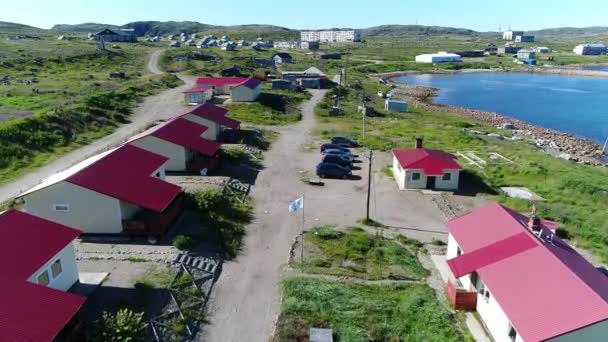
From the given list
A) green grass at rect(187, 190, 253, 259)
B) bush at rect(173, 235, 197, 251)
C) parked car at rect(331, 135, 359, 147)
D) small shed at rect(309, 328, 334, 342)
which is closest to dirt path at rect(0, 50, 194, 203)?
green grass at rect(187, 190, 253, 259)

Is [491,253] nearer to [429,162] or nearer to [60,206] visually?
[429,162]

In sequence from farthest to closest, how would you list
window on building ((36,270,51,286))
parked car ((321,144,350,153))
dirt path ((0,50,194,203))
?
parked car ((321,144,350,153)), dirt path ((0,50,194,203)), window on building ((36,270,51,286))

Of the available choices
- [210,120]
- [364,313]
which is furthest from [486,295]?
[210,120]

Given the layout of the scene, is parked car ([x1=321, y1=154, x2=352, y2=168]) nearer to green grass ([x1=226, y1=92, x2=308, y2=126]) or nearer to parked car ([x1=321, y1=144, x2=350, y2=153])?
parked car ([x1=321, y1=144, x2=350, y2=153])

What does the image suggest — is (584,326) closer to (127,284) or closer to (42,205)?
(127,284)

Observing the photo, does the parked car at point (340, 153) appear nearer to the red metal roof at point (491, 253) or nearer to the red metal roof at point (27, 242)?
the red metal roof at point (491, 253)

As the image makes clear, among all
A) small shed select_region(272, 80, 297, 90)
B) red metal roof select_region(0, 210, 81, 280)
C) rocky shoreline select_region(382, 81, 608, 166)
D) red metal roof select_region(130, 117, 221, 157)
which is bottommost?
rocky shoreline select_region(382, 81, 608, 166)

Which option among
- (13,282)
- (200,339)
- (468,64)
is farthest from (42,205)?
(468,64)

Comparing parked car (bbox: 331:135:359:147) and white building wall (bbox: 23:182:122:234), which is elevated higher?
white building wall (bbox: 23:182:122:234)
